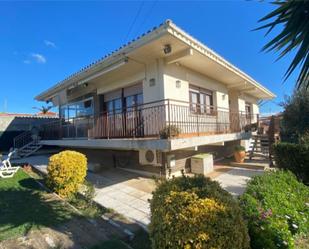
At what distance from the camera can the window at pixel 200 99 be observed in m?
11.0

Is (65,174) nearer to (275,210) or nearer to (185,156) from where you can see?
(185,156)

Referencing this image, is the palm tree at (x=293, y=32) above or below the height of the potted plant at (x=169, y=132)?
above

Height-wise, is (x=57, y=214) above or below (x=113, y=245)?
above

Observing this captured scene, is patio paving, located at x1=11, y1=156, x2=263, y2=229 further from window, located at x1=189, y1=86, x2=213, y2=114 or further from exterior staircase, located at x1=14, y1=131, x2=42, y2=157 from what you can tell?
exterior staircase, located at x1=14, y1=131, x2=42, y2=157

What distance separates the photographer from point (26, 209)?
612 centimetres

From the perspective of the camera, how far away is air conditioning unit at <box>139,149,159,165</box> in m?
9.38

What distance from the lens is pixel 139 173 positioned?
33.2ft

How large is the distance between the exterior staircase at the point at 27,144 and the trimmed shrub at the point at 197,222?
50.2 feet

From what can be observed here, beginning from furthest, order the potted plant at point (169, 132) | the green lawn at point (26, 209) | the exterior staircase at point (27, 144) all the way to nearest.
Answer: the exterior staircase at point (27, 144) < the potted plant at point (169, 132) < the green lawn at point (26, 209)

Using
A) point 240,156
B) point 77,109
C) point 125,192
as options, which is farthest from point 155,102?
point 77,109

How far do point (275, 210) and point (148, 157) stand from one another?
5.84 meters

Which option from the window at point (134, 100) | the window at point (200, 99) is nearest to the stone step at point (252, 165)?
the window at point (200, 99)

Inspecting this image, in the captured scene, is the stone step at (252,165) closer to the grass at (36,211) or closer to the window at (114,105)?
the window at (114,105)

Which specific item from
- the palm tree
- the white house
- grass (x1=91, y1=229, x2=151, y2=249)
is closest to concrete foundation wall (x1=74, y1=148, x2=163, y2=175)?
the white house
